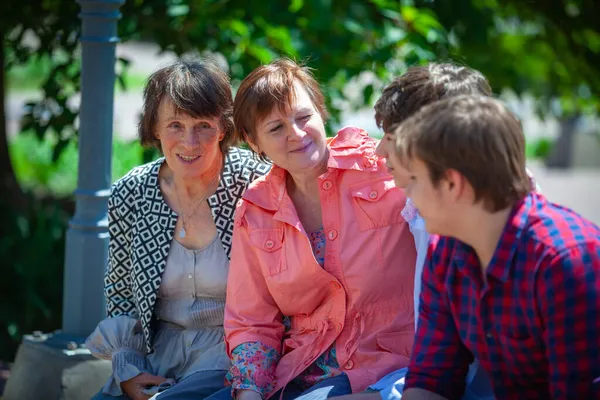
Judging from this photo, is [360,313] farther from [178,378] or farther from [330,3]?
[330,3]

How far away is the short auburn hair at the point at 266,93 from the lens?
2.96m

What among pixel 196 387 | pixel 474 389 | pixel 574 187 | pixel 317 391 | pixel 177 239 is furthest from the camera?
pixel 574 187

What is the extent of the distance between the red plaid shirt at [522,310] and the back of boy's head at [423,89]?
15.6 inches

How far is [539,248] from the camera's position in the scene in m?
2.17

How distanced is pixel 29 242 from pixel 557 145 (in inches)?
443

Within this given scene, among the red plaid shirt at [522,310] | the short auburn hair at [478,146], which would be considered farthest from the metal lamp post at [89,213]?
the short auburn hair at [478,146]

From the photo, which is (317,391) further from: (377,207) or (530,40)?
(530,40)

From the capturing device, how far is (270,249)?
2949 mm

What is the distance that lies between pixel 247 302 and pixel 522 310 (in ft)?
3.48

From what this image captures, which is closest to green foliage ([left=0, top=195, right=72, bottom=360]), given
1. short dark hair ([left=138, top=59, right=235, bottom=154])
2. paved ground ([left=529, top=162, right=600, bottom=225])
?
short dark hair ([left=138, top=59, right=235, bottom=154])

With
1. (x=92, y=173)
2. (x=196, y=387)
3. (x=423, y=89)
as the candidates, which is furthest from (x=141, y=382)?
(x=423, y=89)

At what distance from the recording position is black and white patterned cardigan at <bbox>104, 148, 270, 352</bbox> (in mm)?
3268

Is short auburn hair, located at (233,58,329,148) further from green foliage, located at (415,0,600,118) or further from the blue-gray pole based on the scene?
green foliage, located at (415,0,600,118)

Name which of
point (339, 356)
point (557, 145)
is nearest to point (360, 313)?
point (339, 356)
